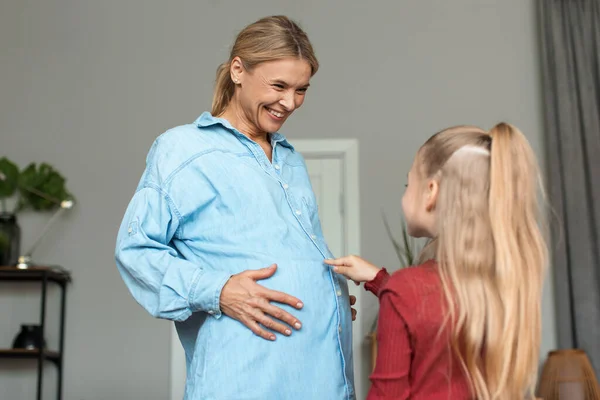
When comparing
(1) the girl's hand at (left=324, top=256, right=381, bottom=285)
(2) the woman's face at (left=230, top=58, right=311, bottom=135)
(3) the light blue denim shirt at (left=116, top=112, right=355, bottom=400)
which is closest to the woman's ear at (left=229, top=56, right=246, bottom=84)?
(2) the woman's face at (left=230, top=58, right=311, bottom=135)

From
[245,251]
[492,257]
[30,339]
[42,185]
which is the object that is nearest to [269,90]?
[245,251]

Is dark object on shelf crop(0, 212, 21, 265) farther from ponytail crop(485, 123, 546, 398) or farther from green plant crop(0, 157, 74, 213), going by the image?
ponytail crop(485, 123, 546, 398)

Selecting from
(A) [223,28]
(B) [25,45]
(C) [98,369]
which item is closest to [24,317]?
(C) [98,369]

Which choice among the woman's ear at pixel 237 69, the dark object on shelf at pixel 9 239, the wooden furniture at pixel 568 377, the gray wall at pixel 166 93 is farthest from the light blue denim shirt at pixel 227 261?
the dark object on shelf at pixel 9 239

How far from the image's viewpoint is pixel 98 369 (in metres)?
4.52

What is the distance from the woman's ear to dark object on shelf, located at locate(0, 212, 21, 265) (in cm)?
293

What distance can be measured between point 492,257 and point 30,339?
3.38m

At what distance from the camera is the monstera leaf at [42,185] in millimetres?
4605

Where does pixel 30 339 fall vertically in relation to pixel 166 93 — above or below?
below

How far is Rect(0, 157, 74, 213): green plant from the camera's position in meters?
4.61

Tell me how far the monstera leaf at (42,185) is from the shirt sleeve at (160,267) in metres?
3.07

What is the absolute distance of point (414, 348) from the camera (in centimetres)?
146

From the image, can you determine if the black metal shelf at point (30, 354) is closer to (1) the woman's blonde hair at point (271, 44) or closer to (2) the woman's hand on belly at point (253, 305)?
(1) the woman's blonde hair at point (271, 44)

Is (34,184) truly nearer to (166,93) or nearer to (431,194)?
(166,93)
